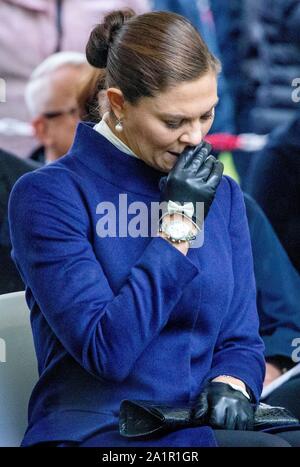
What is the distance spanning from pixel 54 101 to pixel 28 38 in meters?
0.24

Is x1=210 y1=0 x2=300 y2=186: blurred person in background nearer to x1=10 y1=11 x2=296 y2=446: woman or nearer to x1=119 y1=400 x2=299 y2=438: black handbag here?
x1=10 y1=11 x2=296 y2=446: woman

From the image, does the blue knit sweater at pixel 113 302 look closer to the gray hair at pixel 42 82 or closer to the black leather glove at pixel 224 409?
the black leather glove at pixel 224 409

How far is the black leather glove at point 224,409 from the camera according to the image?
1.93m

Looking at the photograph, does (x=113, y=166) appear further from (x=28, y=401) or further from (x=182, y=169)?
(x=28, y=401)

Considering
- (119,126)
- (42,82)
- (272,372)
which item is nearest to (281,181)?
(272,372)

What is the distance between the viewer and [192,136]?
6.45 ft

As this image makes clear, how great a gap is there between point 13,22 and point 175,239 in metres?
1.50

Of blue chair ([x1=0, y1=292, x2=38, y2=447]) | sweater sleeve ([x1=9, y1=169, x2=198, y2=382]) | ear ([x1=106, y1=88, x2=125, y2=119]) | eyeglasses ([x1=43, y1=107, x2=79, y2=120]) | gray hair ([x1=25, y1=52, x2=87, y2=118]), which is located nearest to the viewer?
sweater sleeve ([x1=9, y1=169, x2=198, y2=382])

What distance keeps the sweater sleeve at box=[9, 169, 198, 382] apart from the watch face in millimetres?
26

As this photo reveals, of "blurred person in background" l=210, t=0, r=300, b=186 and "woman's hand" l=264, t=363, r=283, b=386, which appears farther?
"blurred person in background" l=210, t=0, r=300, b=186

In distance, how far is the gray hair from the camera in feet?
10.4

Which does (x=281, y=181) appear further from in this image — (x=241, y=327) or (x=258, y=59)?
(x=241, y=327)

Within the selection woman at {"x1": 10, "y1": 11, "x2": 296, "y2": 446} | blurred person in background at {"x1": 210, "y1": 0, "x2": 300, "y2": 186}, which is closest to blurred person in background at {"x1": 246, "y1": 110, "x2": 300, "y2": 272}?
blurred person in background at {"x1": 210, "y1": 0, "x2": 300, "y2": 186}

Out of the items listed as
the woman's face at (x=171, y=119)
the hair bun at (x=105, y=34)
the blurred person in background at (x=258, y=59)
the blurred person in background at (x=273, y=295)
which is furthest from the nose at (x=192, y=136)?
the blurred person in background at (x=258, y=59)
